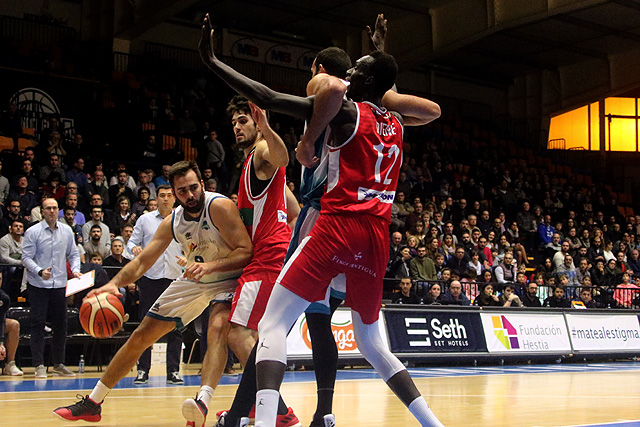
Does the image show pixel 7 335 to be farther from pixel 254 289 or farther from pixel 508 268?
pixel 508 268

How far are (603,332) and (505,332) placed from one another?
271cm

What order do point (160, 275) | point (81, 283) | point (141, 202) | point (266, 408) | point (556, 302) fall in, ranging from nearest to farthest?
1. point (266, 408)
2. point (160, 275)
3. point (81, 283)
4. point (141, 202)
5. point (556, 302)

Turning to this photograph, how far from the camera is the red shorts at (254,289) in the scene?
205 inches

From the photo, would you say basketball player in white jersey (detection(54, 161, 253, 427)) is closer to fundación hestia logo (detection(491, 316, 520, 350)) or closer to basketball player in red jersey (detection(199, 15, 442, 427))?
basketball player in red jersey (detection(199, 15, 442, 427))

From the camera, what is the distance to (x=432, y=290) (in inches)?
567

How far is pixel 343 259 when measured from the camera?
157 inches

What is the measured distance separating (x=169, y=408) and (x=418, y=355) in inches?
271

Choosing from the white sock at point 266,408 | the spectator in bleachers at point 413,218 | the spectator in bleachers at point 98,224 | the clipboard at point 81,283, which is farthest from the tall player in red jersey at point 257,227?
the spectator in bleachers at point 413,218

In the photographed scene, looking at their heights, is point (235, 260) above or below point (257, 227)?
below

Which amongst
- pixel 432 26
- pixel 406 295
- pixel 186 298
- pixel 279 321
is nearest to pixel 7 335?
pixel 186 298

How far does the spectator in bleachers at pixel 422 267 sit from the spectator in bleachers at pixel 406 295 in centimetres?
120

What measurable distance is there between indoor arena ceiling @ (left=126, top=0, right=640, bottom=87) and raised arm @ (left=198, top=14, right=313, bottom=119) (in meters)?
17.0

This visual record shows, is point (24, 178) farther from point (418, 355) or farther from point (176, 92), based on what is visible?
point (176, 92)

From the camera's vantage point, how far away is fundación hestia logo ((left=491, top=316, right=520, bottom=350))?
1420 centimetres
